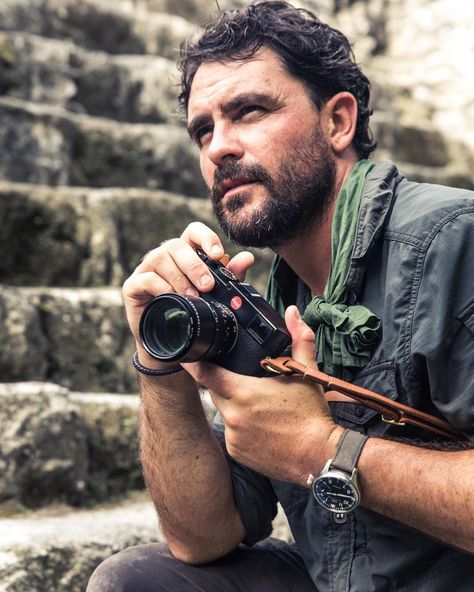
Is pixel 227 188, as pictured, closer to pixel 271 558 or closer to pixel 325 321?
pixel 325 321

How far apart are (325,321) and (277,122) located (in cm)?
42

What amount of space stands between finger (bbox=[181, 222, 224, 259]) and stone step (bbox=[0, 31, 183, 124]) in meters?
2.11

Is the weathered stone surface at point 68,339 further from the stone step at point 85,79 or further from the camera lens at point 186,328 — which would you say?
the stone step at point 85,79

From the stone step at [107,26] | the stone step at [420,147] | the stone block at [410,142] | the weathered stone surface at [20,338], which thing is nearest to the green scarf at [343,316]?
the weathered stone surface at [20,338]

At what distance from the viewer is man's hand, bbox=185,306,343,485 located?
1.15m

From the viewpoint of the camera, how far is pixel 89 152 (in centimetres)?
323

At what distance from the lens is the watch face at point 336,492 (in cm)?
112

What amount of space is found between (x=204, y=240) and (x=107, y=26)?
322 centimetres

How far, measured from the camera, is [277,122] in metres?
1.53

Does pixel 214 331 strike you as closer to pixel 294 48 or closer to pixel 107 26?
pixel 294 48

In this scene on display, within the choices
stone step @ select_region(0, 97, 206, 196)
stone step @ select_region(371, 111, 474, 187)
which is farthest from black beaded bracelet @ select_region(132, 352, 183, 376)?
stone step @ select_region(371, 111, 474, 187)

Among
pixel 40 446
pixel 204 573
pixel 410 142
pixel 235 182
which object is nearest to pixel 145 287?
pixel 235 182

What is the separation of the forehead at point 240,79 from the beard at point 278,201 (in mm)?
137

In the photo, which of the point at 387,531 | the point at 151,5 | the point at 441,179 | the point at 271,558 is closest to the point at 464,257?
the point at 387,531
